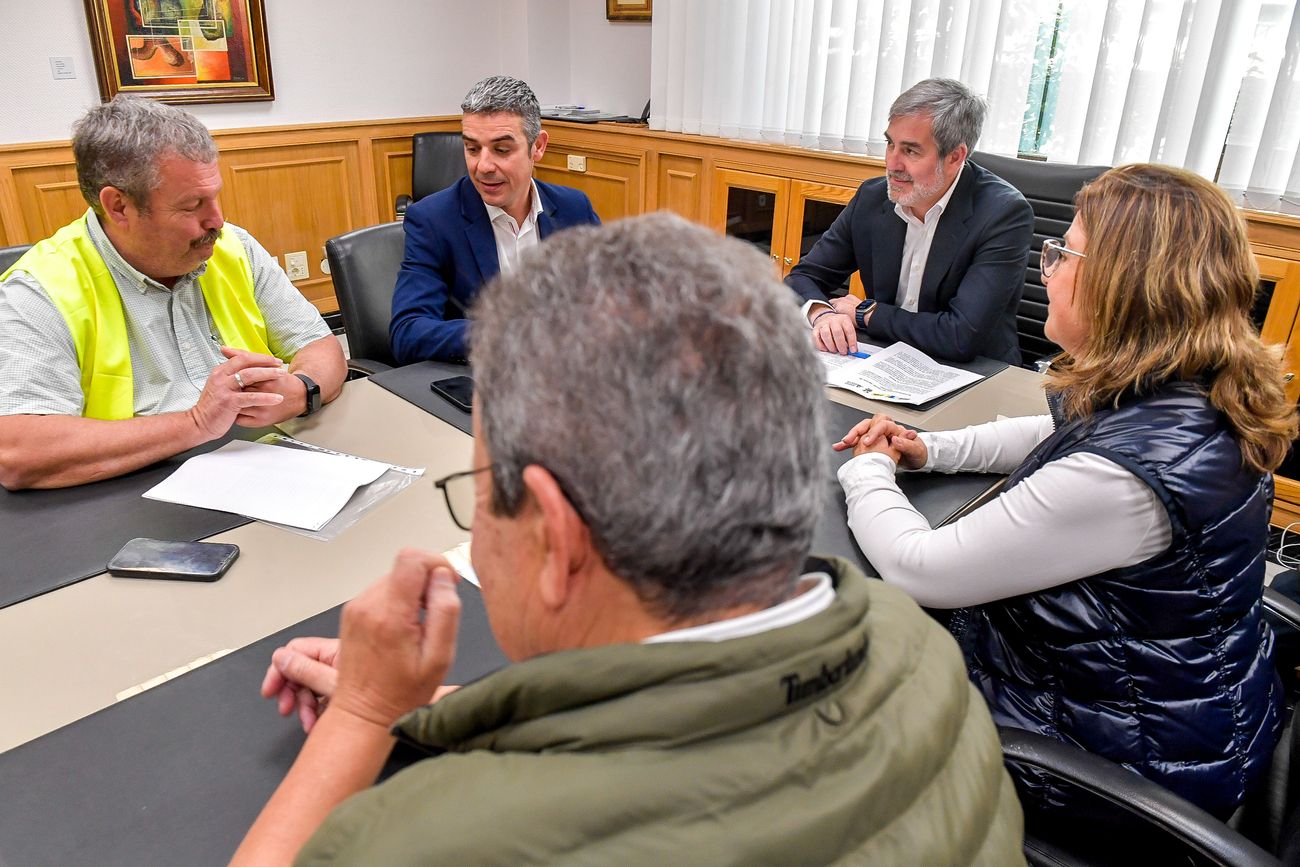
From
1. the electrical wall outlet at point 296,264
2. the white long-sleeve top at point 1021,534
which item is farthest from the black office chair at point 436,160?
the white long-sleeve top at point 1021,534

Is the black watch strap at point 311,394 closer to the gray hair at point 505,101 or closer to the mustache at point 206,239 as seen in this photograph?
the mustache at point 206,239

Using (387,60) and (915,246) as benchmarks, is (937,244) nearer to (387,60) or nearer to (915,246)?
(915,246)

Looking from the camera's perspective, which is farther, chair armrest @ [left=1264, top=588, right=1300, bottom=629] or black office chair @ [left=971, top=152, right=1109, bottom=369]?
black office chair @ [left=971, top=152, right=1109, bottom=369]

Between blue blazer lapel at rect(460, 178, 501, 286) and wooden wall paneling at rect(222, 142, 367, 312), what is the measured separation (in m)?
1.98

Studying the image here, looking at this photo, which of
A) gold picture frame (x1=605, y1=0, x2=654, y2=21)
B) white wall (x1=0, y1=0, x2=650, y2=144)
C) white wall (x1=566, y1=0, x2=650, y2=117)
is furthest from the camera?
white wall (x1=566, y1=0, x2=650, y2=117)

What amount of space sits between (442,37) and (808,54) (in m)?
2.14

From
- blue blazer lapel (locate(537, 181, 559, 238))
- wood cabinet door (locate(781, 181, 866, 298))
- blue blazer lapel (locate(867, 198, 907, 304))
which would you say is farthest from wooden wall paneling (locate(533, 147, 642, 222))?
blue blazer lapel (locate(867, 198, 907, 304))

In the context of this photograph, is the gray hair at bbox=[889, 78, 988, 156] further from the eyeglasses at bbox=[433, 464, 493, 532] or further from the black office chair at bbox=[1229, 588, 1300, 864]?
the eyeglasses at bbox=[433, 464, 493, 532]

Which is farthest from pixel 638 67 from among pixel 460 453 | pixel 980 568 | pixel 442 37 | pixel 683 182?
pixel 980 568

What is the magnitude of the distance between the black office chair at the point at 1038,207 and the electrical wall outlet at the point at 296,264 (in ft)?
11.1

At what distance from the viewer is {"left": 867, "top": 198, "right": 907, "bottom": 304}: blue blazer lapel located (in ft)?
7.68

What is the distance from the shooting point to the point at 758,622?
0.56m

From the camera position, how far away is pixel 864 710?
0.55 meters

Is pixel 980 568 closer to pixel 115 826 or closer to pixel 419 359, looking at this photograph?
pixel 115 826
